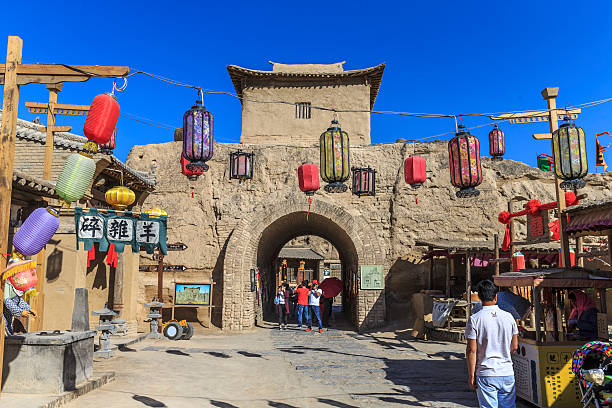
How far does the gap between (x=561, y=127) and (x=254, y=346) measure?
8.51m

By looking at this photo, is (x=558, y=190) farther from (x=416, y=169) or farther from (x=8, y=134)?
(x=8, y=134)

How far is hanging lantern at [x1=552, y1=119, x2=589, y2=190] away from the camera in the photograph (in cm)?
756

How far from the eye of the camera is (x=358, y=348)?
1133 cm

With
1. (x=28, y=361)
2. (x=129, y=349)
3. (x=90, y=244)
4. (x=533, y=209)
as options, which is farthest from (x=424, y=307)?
(x=28, y=361)

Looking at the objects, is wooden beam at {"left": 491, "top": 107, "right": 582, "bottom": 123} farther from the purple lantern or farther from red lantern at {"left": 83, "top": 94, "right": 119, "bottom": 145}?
the purple lantern

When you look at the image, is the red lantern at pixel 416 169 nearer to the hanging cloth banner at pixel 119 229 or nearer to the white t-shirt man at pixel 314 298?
the white t-shirt man at pixel 314 298

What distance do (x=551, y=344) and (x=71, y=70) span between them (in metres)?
6.77

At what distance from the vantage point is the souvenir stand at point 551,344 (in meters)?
5.48

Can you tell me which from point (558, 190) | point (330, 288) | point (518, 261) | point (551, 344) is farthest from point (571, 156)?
point (330, 288)

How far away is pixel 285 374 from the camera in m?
→ 8.03

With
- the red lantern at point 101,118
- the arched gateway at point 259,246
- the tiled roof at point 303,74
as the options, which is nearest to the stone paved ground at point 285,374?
the arched gateway at point 259,246

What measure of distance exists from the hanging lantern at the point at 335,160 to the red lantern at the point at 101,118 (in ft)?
12.4

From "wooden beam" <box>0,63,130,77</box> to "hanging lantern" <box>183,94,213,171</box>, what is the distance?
7.90 ft

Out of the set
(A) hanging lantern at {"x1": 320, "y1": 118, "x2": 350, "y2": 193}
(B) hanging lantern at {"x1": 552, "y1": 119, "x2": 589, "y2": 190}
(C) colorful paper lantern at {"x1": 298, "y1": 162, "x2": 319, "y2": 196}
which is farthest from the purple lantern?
(B) hanging lantern at {"x1": 552, "y1": 119, "x2": 589, "y2": 190}
